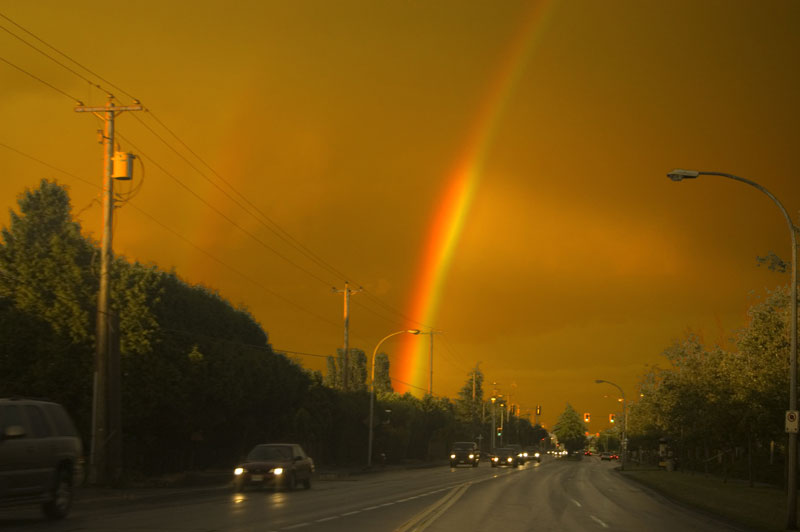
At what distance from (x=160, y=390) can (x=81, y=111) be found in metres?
11.8

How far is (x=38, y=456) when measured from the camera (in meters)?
18.0

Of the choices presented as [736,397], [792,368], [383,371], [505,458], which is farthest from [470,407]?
[792,368]

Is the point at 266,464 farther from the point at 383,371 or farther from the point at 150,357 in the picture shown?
the point at 383,371

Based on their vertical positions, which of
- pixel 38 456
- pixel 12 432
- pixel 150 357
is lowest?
pixel 38 456

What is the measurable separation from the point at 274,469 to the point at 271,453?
1.35 metres

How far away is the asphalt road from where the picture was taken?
1873 centimetres

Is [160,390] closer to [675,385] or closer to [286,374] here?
[286,374]

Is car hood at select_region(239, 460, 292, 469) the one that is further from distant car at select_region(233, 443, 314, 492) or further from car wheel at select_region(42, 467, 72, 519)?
car wheel at select_region(42, 467, 72, 519)

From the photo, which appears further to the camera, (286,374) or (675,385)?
(675,385)

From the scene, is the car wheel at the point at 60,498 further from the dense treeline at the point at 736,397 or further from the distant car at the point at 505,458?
the distant car at the point at 505,458

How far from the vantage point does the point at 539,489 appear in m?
39.6

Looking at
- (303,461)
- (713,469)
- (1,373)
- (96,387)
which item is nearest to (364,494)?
(303,461)

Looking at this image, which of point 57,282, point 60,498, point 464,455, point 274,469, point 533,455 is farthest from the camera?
point 533,455

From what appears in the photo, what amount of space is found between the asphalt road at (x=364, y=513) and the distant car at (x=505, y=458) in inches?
1934
